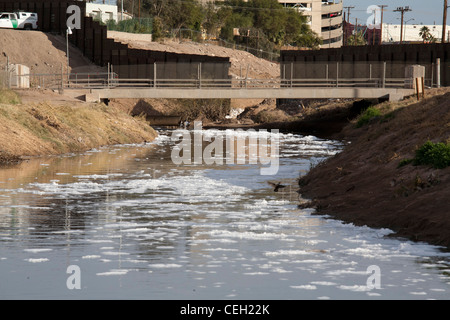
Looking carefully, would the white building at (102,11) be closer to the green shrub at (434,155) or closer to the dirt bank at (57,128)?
the dirt bank at (57,128)

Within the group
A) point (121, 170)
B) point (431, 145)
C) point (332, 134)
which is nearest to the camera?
point (431, 145)

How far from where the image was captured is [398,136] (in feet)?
96.1

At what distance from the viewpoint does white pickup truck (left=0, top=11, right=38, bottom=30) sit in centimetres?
10244

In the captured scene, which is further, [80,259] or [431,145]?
[431,145]

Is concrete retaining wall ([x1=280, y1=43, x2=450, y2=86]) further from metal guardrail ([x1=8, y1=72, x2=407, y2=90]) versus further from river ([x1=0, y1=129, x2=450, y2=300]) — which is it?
river ([x1=0, y1=129, x2=450, y2=300])

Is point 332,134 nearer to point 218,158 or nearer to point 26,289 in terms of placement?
point 218,158

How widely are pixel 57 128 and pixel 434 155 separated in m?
28.7

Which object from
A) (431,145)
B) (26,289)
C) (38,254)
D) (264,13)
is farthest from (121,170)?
(264,13)

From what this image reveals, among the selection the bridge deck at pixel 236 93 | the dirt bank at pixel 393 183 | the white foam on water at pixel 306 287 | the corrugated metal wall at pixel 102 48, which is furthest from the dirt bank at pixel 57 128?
the corrugated metal wall at pixel 102 48

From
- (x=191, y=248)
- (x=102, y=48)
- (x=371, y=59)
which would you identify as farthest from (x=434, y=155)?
(x=102, y=48)

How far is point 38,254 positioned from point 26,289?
9.80 feet

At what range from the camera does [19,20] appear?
10569 cm

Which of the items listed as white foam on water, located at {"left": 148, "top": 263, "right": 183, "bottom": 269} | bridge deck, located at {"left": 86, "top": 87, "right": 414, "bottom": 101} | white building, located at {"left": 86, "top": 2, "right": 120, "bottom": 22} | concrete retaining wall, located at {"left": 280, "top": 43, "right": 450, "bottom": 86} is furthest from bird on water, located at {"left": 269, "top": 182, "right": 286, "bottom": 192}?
white building, located at {"left": 86, "top": 2, "right": 120, "bottom": 22}
